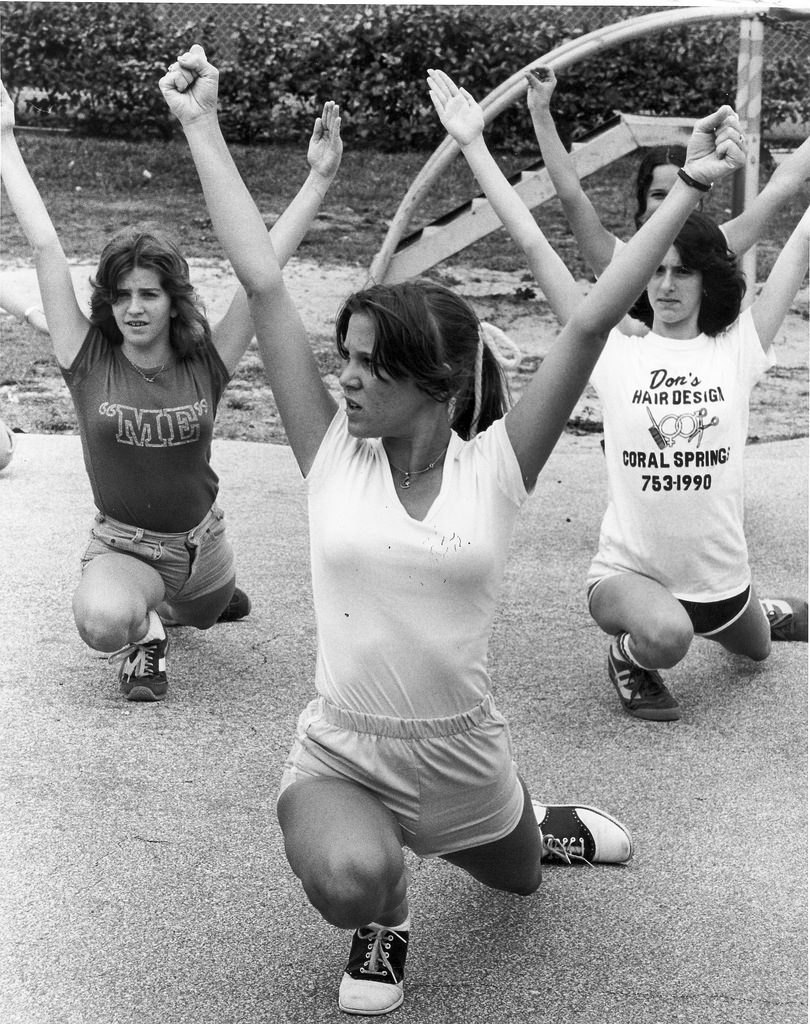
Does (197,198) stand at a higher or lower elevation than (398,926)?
lower

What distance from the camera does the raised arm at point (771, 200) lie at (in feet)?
11.1

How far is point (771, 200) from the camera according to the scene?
3.69 m

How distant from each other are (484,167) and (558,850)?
1.50m

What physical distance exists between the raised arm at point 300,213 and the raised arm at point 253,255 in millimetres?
350

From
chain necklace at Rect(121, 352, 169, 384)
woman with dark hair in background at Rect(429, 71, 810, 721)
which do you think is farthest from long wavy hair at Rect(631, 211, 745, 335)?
chain necklace at Rect(121, 352, 169, 384)

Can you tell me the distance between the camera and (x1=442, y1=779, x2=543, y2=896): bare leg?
2.51 metres

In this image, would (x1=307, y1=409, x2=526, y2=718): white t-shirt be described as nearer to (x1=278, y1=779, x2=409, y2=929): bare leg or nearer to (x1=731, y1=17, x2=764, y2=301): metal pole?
(x1=278, y1=779, x2=409, y2=929): bare leg

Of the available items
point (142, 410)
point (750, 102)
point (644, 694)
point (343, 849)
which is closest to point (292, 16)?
point (750, 102)

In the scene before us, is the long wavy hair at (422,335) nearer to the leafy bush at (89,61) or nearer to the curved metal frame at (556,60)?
the curved metal frame at (556,60)

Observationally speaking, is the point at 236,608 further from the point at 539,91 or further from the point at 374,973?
the point at 374,973

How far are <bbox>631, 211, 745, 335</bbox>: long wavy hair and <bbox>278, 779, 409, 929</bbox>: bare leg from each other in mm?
1967

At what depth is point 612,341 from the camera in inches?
149

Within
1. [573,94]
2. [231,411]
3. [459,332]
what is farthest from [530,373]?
[459,332]

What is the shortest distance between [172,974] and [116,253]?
82.9 inches
